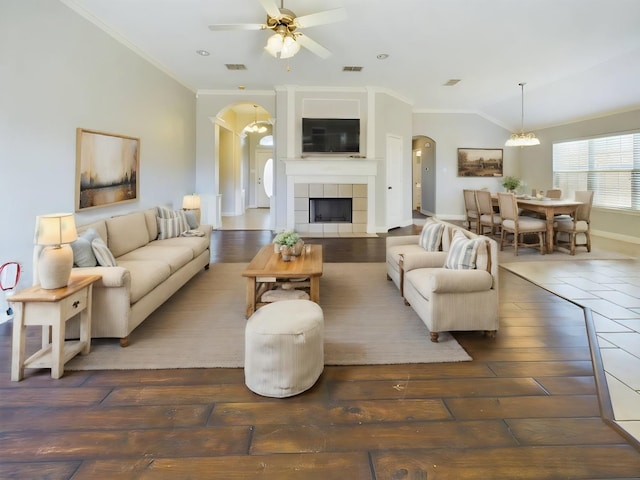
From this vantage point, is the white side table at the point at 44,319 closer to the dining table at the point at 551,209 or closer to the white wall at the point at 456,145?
the dining table at the point at 551,209

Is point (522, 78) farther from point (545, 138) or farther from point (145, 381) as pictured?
point (145, 381)

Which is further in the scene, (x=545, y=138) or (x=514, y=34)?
(x=545, y=138)

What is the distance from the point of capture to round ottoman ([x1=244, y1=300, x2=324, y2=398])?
82.5 inches

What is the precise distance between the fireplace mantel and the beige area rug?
14.1 feet

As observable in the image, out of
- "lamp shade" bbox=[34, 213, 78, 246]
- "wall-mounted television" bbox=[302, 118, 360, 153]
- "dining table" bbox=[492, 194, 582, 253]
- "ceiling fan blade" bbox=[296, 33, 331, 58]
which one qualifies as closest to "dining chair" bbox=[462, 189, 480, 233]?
"dining table" bbox=[492, 194, 582, 253]

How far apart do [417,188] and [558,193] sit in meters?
6.76

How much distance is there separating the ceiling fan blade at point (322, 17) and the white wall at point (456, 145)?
6.95 metres

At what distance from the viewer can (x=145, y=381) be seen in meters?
2.28

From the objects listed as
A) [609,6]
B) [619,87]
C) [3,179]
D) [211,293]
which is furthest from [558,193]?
[3,179]

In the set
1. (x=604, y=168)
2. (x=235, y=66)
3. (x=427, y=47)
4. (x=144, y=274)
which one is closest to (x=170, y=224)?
(x=144, y=274)

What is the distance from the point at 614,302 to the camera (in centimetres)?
374

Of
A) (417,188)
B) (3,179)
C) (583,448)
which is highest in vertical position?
(417,188)

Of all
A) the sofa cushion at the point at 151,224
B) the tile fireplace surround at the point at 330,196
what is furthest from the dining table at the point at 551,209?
the sofa cushion at the point at 151,224

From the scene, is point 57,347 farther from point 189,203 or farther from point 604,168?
point 604,168
